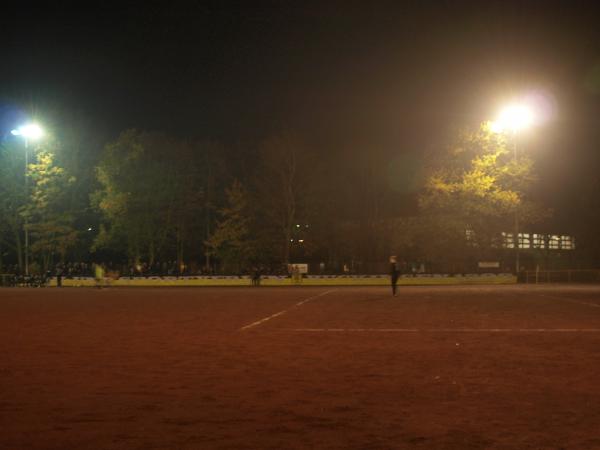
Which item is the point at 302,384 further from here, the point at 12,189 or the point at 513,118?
the point at 12,189

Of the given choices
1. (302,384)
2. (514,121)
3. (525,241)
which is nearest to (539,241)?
(525,241)

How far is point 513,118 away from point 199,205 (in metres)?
30.0

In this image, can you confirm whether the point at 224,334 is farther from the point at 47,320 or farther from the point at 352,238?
the point at 352,238

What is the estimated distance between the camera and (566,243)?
276 ft

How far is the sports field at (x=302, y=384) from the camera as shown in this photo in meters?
7.14

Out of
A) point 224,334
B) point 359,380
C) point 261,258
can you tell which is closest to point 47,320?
point 224,334

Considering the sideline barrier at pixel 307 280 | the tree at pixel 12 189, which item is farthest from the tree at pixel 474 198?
the tree at pixel 12 189

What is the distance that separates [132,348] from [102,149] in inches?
2198

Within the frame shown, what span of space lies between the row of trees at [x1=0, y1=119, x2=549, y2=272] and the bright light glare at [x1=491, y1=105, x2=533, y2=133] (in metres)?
3.86

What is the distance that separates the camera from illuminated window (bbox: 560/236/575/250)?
82.2 meters

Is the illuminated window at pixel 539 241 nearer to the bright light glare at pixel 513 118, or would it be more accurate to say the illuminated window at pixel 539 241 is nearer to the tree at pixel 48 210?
the bright light glare at pixel 513 118

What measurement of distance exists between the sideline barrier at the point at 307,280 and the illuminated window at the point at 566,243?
3831 cm

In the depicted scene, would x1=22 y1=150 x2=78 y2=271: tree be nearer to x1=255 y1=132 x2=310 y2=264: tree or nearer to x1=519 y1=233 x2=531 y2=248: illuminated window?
x1=255 y1=132 x2=310 y2=264: tree

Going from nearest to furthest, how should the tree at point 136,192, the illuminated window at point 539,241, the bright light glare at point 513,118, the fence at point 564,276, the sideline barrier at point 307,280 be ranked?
1. the bright light glare at point 513,118
2. the fence at point 564,276
3. the sideline barrier at point 307,280
4. the tree at point 136,192
5. the illuminated window at point 539,241
